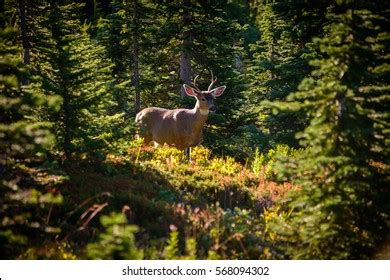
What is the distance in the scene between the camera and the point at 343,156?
576 centimetres

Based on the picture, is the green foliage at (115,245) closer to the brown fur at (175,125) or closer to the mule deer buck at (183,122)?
the mule deer buck at (183,122)

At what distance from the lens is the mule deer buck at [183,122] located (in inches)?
530

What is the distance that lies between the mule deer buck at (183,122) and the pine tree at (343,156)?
22.6 feet

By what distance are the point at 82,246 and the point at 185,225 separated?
1793mm

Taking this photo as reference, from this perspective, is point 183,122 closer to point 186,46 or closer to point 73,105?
point 186,46

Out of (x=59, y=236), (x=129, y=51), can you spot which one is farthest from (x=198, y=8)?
(x=59, y=236)

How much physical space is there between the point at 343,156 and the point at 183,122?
28.0ft

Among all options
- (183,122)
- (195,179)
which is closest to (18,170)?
(195,179)

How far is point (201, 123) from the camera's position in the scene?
13516mm

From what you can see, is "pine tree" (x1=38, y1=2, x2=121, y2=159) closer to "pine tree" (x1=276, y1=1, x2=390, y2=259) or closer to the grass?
the grass

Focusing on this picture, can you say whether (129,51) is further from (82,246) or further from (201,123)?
(82,246)

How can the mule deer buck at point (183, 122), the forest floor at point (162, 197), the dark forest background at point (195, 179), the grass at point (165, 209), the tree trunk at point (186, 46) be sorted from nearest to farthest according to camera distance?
1. the dark forest background at point (195, 179)
2. the grass at point (165, 209)
3. the forest floor at point (162, 197)
4. the mule deer buck at point (183, 122)
5. the tree trunk at point (186, 46)

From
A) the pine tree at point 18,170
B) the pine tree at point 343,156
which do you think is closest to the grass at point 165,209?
the pine tree at point 18,170
